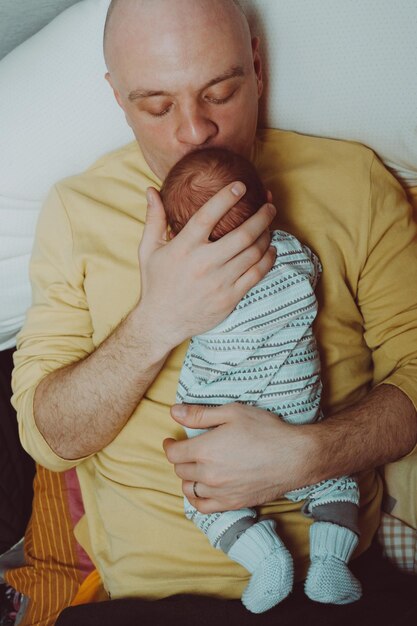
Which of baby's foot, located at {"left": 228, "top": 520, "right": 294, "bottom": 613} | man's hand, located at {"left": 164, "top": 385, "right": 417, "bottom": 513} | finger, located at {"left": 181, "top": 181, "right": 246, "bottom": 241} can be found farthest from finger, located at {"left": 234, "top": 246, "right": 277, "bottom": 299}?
baby's foot, located at {"left": 228, "top": 520, "right": 294, "bottom": 613}

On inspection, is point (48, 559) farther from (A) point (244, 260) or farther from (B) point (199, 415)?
(A) point (244, 260)

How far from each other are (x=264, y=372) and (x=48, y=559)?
812 millimetres

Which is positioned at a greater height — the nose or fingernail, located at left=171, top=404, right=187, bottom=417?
the nose

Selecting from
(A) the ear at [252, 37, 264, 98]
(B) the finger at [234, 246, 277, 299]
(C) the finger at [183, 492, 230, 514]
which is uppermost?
(A) the ear at [252, 37, 264, 98]

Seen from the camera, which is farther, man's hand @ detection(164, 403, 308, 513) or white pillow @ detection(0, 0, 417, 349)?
white pillow @ detection(0, 0, 417, 349)

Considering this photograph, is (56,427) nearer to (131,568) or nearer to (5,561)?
(131,568)

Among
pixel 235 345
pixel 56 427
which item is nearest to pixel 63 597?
pixel 56 427

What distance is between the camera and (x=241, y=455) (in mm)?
1201

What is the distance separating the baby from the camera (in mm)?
1131

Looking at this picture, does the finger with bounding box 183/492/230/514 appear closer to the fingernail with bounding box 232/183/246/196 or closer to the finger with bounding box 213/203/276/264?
the finger with bounding box 213/203/276/264

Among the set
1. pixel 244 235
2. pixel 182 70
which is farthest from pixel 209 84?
pixel 244 235

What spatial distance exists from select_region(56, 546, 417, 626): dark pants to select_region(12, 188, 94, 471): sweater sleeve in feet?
1.03

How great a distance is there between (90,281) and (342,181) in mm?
589

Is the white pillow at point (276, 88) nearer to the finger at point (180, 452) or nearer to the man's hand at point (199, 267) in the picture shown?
the man's hand at point (199, 267)
